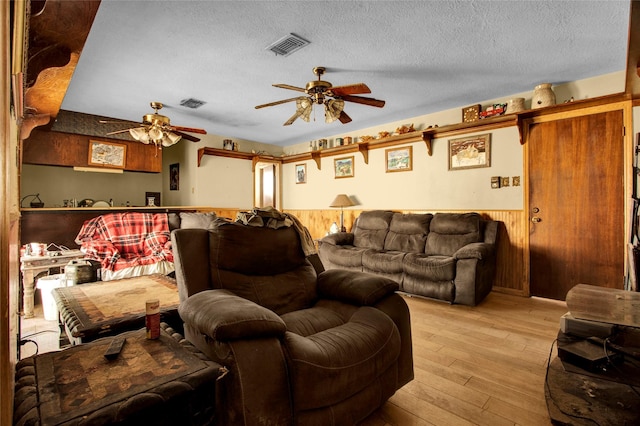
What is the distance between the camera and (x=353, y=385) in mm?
1396

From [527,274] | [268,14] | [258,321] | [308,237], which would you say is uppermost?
[268,14]

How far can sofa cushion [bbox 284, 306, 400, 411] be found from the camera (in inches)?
50.2

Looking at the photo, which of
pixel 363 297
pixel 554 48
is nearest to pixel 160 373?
pixel 363 297

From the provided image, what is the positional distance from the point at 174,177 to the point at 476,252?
5792 mm

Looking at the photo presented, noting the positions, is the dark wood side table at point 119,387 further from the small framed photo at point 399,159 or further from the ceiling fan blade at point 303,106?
the small framed photo at point 399,159

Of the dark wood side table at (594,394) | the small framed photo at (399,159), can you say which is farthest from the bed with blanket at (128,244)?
the dark wood side table at (594,394)

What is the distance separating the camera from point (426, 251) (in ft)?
13.7

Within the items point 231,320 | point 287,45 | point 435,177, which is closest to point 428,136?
point 435,177

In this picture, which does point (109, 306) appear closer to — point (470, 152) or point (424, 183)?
point (424, 183)

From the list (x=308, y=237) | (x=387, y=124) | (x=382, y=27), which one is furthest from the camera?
(x=387, y=124)

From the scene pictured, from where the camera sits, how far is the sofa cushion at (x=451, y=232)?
3.90 metres

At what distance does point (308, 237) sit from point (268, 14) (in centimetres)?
167

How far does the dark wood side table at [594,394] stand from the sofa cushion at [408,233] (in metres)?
2.39

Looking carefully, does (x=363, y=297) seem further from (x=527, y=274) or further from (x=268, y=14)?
(x=527, y=274)
